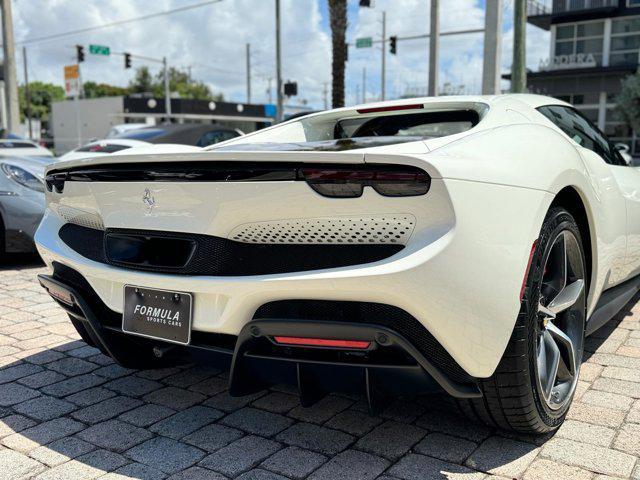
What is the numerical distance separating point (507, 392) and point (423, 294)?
561mm

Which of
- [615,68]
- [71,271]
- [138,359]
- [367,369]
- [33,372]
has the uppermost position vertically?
[615,68]

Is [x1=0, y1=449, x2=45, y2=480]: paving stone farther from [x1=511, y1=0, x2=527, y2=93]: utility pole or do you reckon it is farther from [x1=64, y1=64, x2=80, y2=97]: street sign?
[x1=64, y1=64, x2=80, y2=97]: street sign

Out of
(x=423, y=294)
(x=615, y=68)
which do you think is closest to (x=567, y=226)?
(x=423, y=294)

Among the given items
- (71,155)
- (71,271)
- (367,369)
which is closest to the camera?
(367,369)

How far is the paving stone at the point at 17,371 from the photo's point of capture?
3.24m

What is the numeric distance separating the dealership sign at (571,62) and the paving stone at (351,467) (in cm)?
3395

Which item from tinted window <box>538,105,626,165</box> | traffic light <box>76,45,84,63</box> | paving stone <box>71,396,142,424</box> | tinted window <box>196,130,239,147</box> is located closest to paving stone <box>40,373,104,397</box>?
paving stone <box>71,396,142,424</box>

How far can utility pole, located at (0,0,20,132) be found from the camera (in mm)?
18031

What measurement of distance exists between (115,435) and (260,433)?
0.58 metres

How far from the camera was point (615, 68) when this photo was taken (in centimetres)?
3103

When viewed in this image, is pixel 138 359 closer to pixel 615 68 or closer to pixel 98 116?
pixel 615 68

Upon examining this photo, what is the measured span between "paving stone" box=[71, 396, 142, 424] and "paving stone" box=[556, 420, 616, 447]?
72.3 inches

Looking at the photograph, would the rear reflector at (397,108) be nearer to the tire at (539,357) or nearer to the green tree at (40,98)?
the tire at (539,357)

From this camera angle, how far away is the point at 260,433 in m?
2.58
